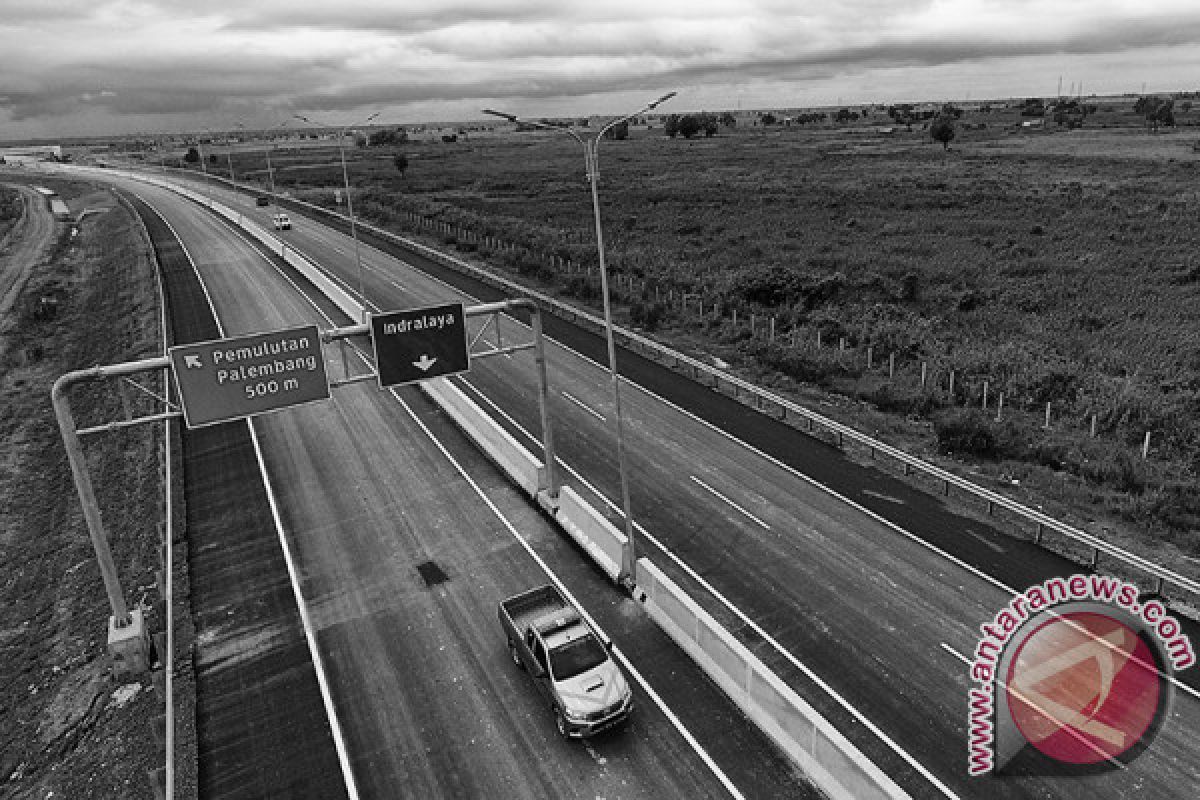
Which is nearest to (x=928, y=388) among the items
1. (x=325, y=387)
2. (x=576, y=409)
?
(x=576, y=409)

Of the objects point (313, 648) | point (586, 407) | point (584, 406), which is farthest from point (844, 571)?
point (584, 406)

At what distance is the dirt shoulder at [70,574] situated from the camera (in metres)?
16.3

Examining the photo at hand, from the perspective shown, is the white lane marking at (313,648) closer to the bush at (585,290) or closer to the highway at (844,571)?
the highway at (844,571)

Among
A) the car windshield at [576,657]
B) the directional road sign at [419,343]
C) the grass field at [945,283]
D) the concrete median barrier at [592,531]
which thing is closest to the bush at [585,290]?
the grass field at [945,283]

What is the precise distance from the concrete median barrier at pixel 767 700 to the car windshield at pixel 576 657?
8.60 ft

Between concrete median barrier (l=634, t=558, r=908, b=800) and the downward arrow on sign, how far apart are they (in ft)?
27.0

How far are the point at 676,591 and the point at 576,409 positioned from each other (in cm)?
1534

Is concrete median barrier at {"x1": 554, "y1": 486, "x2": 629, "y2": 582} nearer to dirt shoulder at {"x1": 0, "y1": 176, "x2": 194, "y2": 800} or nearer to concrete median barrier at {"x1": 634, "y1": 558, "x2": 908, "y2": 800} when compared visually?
concrete median barrier at {"x1": 634, "y1": 558, "x2": 908, "y2": 800}

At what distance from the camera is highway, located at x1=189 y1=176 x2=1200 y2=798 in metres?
15.1

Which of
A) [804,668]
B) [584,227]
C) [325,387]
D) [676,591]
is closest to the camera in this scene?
[804,668]

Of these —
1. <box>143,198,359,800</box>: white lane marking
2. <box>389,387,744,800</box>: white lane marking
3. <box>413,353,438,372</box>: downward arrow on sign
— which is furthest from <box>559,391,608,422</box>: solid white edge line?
<box>143,198,359,800</box>: white lane marking

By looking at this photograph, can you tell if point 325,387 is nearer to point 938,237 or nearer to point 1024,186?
point 938,237

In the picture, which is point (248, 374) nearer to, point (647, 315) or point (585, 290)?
point (647, 315)

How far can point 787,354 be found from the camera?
37.4 m
